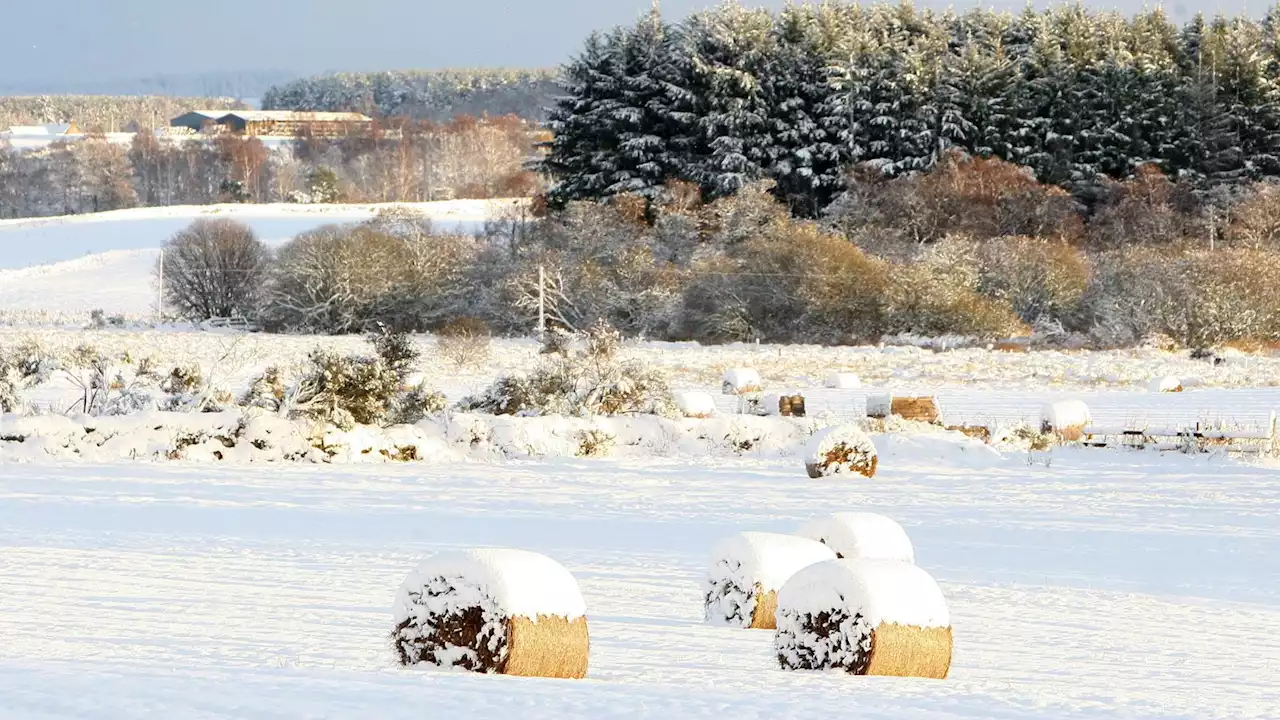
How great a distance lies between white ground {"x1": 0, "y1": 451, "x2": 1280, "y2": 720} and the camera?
7070 mm

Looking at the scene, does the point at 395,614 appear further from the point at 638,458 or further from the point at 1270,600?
the point at 638,458

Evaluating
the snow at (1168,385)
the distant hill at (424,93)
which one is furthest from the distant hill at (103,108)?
the snow at (1168,385)

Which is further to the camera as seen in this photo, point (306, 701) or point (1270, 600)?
point (1270, 600)

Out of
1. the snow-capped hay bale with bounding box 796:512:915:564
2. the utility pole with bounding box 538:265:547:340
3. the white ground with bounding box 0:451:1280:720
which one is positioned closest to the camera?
the white ground with bounding box 0:451:1280:720

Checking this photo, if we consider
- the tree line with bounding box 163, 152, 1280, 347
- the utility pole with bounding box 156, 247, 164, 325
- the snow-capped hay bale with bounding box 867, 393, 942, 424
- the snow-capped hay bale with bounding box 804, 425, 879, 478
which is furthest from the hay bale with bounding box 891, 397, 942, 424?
the utility pole with bounding box 156, 247, 164, 325

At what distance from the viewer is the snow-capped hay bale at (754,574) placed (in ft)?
32.1

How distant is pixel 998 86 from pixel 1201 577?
152 feet

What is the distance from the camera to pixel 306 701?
→ 6.53 m

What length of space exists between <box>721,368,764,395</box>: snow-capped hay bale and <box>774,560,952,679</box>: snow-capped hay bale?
2193 cm

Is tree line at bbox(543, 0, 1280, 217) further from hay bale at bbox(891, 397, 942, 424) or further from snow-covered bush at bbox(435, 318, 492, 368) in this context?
hay bale at bbox(891, 397, 942, 424)

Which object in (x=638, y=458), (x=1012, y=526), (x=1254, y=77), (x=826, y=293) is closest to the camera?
(x=1012, y=526)

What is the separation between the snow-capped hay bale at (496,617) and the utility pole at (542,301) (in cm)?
3312

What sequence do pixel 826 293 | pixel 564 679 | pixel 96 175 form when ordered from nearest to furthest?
pixel 564 679
pixel 826 293
pixel 96 175

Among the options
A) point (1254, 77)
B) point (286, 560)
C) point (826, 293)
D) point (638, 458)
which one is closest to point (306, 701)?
point (286, 560)
